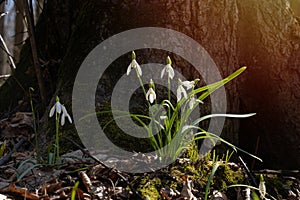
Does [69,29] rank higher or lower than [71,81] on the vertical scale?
higher

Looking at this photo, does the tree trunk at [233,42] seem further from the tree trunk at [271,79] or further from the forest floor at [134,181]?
the forest floor at [134,181]

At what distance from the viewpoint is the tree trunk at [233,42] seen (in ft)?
8.57

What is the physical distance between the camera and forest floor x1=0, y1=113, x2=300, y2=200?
1615 mm

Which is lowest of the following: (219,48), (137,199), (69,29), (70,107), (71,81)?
(137,199)

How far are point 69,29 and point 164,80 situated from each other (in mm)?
1214

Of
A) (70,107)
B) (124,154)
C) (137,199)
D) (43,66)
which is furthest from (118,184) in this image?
(43,66)

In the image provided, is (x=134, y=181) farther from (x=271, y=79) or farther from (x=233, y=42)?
(x=271, y=79)

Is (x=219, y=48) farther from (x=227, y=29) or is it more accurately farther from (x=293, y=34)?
(x=293, y=34)

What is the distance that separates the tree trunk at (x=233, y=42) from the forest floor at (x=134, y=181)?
0.70 m

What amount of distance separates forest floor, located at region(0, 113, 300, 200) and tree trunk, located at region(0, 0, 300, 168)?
697 mm

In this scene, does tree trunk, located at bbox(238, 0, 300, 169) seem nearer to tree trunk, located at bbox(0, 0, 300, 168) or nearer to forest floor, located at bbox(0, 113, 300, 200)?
tree trunk, located at bbox(0, 0, 300, 168)

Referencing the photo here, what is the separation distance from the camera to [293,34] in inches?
115

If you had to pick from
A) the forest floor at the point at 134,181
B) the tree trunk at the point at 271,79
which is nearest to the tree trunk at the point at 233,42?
the tree trunk at the point at 271,79

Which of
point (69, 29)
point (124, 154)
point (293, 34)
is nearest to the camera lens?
point (124, 154)
